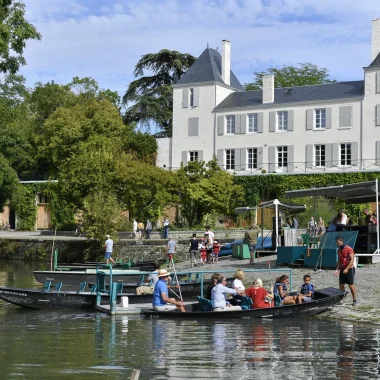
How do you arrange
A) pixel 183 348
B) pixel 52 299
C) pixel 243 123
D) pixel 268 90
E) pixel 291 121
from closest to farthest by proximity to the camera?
pixel 183 348, pixel 52 299, pixel 291 121, pixel 268 90, pixel 243 123

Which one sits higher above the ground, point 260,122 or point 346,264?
point 260,122

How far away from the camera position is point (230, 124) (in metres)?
62.5

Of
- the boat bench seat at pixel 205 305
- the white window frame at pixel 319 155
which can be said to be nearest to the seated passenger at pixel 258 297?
the boat bench seat at pixel 205 305

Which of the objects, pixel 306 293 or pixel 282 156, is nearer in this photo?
pixel 306 293

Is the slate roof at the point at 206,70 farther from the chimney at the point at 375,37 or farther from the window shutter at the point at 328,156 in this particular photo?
the chimney at the point at 375,37

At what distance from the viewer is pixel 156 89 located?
70062 millimetres

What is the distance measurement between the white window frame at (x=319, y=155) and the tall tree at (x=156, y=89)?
16507 mm

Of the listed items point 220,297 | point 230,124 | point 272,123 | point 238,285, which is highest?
point 230,124

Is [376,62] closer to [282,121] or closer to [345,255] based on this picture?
[282,121]

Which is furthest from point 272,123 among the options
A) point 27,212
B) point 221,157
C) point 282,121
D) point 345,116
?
point 27,212

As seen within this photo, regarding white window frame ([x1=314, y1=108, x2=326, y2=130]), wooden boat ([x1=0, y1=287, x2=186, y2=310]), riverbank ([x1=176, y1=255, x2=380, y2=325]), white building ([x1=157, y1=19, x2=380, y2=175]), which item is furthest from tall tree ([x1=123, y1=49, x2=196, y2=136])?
wooden boat ([x1=0, y1=287, x2=186, y2=310])

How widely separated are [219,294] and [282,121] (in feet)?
135

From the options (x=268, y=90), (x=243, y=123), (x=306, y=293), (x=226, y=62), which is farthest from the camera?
(x=226, y=62)

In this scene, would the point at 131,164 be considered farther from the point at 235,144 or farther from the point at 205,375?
the point at 205,375
